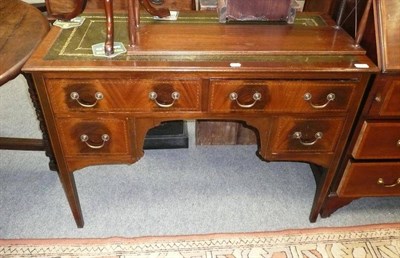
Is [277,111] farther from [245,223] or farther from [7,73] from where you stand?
[7,73]

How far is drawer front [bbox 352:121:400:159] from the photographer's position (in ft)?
4.63

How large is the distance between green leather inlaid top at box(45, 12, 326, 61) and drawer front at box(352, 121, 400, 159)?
21.3 inches

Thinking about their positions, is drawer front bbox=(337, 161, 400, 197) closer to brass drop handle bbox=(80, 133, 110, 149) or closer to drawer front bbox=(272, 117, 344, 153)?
drawer front bbox=(272, 117, 344, 153)

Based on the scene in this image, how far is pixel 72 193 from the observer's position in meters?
1.58

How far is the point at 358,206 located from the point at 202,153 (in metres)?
1.00

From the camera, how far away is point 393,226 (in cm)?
182

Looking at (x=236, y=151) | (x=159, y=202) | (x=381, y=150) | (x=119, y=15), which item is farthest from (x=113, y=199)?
(x=381, y=150)

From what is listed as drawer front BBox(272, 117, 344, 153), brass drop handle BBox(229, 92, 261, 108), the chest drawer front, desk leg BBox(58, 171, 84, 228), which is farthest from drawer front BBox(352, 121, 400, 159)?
desk leg BBox(58, 171, 84, 228)

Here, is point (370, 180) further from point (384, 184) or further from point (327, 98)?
point (327, 98)

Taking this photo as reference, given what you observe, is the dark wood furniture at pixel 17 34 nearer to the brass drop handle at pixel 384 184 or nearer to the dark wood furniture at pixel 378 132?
the dark wood furniture at pixel 378 132

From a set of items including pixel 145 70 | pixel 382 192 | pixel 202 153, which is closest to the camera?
pixel 145 70

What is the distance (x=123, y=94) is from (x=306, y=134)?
790mm

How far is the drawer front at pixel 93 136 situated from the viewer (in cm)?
134

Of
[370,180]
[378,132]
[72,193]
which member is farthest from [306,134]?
[72,193]
